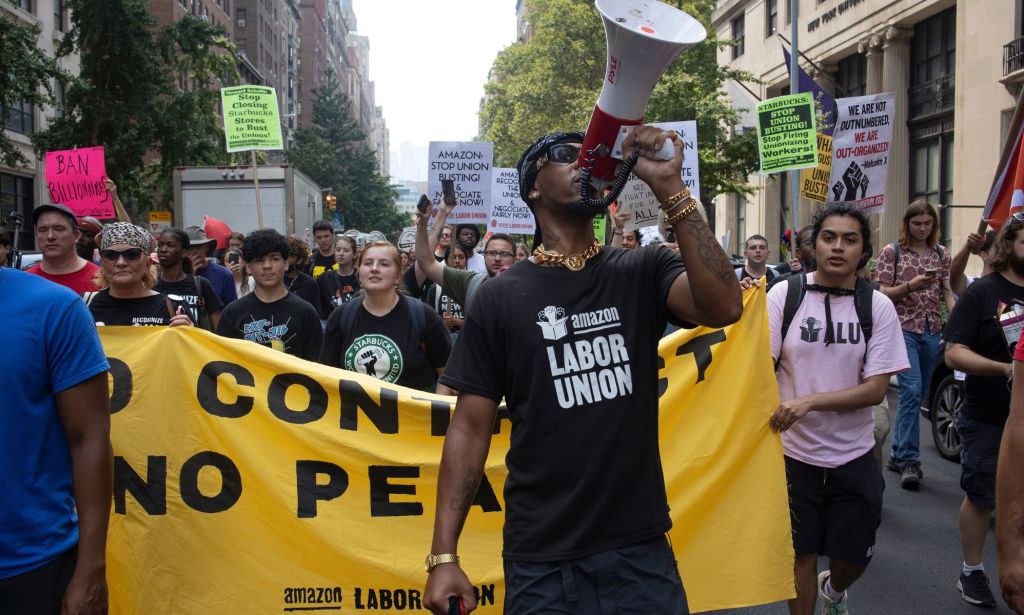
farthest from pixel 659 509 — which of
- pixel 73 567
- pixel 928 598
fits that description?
pixel 928 598

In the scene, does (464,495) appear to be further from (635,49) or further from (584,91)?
(584,91)

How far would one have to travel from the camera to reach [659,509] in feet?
9.14

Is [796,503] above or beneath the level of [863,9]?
beneath

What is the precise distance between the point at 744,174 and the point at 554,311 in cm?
3282

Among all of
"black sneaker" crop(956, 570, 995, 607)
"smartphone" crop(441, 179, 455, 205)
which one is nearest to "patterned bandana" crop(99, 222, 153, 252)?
"smartphone" crop(441, 179, 455, 205)

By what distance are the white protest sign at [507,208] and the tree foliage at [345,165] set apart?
61795 millimetres

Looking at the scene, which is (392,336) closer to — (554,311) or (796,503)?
(796,503)

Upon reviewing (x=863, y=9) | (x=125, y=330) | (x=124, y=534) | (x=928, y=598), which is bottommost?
(x=928, y=598)

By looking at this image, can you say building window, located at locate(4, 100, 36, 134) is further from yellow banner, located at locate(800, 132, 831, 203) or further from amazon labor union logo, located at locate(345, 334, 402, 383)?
amazon labor union logo, located at locate(345, 334, 402, 383)

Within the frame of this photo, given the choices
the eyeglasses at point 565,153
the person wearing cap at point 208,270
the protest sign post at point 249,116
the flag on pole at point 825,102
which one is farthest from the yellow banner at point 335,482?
the protest sign post at point 249,116

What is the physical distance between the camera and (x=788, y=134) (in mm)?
11438

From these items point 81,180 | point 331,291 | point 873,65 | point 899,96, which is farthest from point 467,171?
point 873,65

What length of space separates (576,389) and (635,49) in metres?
0.95

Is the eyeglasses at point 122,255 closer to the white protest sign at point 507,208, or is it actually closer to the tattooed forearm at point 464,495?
the tattooed forearm at point 464,495
